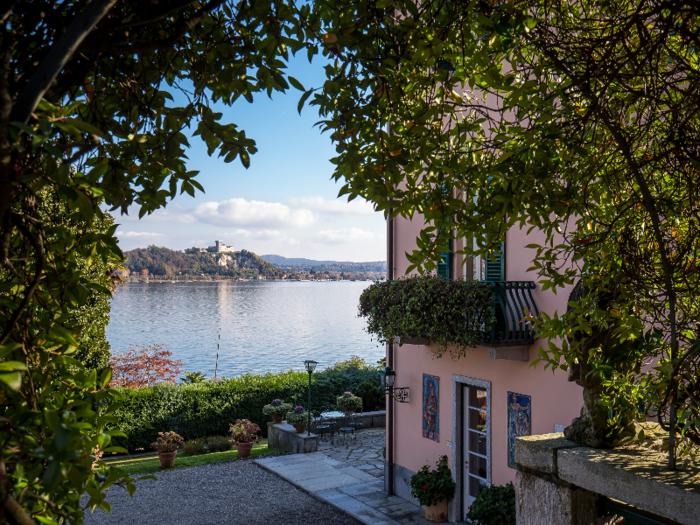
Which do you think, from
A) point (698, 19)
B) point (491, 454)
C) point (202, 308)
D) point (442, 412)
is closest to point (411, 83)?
point (698, 19)

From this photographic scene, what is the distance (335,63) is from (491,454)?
689 centimetres

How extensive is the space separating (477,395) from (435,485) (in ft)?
5.31

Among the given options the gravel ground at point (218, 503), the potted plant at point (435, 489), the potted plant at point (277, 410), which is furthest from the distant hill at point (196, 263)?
the potted plant at point (435, 489)

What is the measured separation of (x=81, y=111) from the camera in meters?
2.03

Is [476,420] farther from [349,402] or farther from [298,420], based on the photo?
[349,402]

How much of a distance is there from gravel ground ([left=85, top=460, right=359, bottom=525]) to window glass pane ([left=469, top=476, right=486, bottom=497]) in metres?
2.18

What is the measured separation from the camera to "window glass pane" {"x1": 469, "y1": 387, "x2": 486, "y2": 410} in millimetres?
8461

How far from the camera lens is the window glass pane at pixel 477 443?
27.7 feet

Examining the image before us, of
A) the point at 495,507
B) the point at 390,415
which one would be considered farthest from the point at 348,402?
the point at 495,507

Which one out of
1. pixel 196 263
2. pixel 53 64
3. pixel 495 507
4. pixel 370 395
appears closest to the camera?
pixel 53 64

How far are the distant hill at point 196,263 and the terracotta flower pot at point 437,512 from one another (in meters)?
45.0

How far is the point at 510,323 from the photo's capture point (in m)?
7.08

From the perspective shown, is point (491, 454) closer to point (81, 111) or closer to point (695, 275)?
point (695, 275)

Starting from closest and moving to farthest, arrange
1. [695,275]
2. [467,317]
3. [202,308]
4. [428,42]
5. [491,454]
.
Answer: [428,42] → [695,275] → [467,317] → [491,454] → [202,308]
